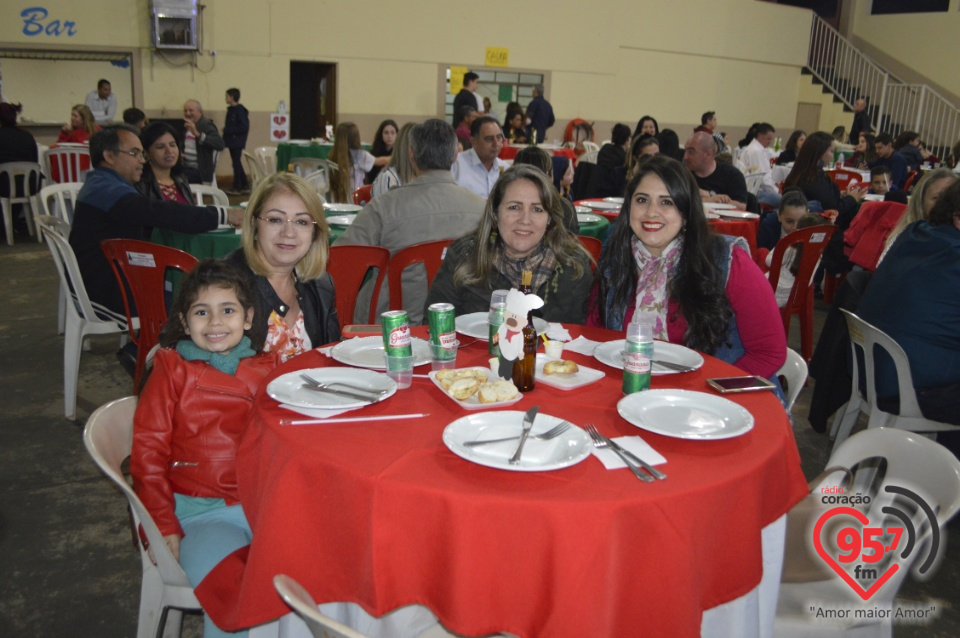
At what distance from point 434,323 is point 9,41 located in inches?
434

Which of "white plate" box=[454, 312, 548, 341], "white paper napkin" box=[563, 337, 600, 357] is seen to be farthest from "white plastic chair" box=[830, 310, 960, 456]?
"white plate" box=[454, 312, 548, 341]

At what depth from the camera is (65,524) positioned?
283 cm

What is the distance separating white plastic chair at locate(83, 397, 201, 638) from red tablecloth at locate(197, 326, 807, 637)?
10.5 inches

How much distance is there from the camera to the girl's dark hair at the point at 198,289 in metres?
1.98

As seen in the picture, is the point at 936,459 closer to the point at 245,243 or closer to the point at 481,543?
the point at 481,543

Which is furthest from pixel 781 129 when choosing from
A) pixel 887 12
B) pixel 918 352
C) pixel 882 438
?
pixel 882 438

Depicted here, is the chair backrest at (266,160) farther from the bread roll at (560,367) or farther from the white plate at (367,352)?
the bread roll at (560,367)

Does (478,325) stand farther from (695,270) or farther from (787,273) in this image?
(787,273)

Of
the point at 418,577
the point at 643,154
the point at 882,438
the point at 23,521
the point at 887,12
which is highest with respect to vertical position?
the point at 887,12

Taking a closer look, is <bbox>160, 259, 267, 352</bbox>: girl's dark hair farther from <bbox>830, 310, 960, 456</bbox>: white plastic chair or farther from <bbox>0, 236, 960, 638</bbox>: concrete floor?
<bbox>830, 310, 960, 456</bbox>: white plastic chair

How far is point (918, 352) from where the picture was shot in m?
2.79

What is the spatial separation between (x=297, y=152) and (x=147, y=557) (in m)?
8.18

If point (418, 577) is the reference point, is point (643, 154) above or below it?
above

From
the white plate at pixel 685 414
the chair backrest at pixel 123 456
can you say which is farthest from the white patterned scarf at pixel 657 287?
the chair backrest at pixel 123 456
